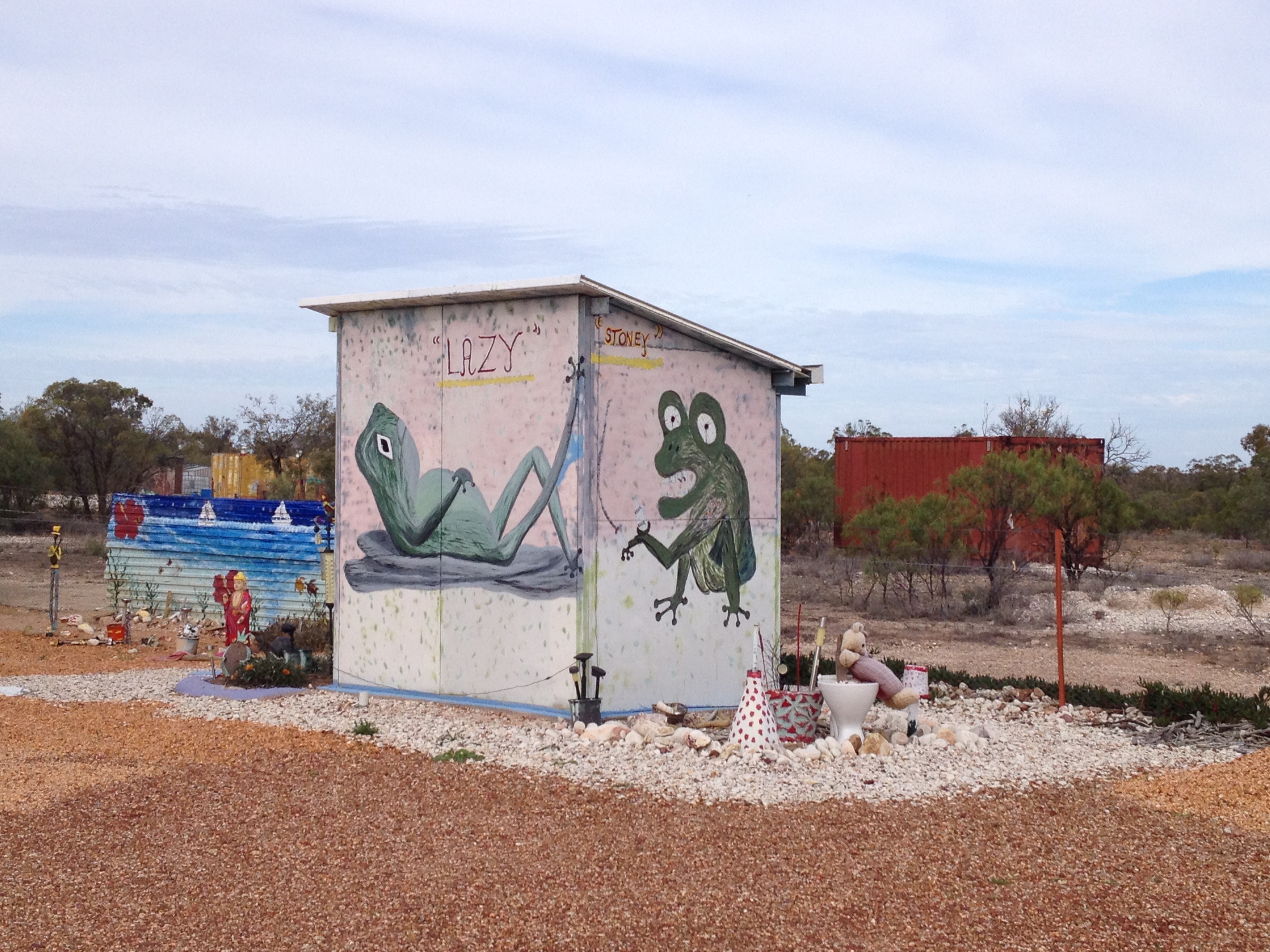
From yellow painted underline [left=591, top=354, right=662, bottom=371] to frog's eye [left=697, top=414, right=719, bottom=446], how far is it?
672 millimetres

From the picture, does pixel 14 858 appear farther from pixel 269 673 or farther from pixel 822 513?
pixel 822 513

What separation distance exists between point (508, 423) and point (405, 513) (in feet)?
4.65

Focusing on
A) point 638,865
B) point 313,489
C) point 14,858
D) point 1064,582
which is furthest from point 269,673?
point 313,489

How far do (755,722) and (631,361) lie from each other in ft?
10.6

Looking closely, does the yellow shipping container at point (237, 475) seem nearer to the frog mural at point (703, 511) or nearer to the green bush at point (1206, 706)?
the frog mural at point (703, 511)

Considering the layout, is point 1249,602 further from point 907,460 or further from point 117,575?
point 117,575

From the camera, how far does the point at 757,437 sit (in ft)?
35.6

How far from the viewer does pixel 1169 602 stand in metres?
18.5

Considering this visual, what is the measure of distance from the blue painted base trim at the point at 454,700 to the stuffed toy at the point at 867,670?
7.44 feet

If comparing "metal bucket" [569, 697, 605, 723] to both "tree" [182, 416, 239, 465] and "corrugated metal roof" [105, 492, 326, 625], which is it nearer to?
"corrugated metal roof" [105, 492, 326, 625]

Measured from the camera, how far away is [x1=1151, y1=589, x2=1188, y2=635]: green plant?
58.9 feet

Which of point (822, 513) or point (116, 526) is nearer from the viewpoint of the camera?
point (116, 526)

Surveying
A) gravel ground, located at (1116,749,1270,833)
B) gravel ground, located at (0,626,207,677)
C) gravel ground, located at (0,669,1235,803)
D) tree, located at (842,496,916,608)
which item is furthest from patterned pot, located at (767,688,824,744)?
tree, located at (842,496,916,608)

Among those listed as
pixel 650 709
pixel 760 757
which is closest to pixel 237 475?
pixel 650 709
